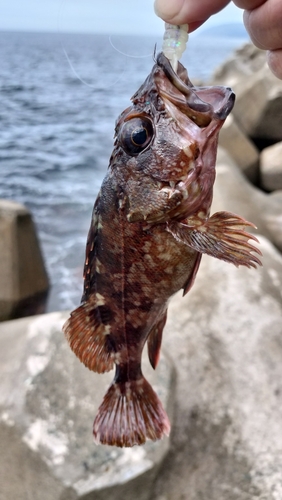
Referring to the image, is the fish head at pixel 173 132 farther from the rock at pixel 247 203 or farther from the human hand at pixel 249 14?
the rock at pixel 247 203

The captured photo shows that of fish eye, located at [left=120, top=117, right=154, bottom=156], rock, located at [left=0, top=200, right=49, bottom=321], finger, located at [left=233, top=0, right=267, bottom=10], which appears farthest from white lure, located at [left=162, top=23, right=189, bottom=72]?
rock, located at [left=0, top=200, right=49, bottom=321]

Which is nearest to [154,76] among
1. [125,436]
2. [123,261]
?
[123,261]

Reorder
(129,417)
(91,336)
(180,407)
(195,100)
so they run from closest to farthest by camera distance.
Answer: (195,100)
(91,336)
(129,417)
(180,407)

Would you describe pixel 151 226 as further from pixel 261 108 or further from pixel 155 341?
pixel 261 108

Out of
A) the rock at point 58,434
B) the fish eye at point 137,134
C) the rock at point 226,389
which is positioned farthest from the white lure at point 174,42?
the rock at point 226,389

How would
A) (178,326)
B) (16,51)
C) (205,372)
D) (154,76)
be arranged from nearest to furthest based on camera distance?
(154,76), (205,372), (178,326), (16,51)

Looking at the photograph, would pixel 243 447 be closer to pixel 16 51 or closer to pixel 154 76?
pixel 154 76

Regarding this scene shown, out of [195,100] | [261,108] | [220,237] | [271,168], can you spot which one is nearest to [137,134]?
[195,100]
